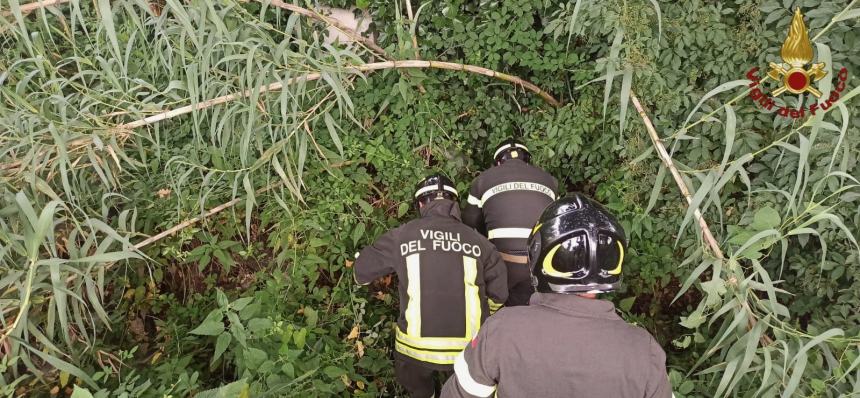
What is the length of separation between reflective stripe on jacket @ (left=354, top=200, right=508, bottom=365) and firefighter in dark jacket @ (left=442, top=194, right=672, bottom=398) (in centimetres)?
96

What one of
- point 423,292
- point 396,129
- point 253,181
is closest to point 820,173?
point 423,292

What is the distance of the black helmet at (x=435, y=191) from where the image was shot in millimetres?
3053

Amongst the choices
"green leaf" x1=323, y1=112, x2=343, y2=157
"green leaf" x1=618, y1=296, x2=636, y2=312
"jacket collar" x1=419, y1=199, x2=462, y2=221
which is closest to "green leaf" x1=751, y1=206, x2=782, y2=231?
"green leaf" x1=618, y1=296, x2=636, y2=312

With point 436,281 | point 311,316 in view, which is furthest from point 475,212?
point 311,316

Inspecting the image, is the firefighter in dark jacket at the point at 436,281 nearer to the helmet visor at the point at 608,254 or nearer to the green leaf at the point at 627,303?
the green leaf at the point at 627,303

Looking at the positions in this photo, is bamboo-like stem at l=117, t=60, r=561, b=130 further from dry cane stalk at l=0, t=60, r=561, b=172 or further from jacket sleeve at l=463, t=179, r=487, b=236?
jacket sleeve at l=463, t=179, r=487, b=236

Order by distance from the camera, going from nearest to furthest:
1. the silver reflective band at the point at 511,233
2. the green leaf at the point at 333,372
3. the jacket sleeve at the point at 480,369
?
the jacket sleeve at the point at 480,369, the green leaf at the point at 333,372, the silver reflective band at the point at 511,233

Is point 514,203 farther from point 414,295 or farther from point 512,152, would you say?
point 414,295

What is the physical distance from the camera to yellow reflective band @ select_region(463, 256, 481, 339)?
2.83 m

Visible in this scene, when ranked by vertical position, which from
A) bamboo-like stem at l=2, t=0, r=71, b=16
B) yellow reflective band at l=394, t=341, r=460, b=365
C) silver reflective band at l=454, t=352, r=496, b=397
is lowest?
yellow reflective band at l=394, t=341, r=460, b=365

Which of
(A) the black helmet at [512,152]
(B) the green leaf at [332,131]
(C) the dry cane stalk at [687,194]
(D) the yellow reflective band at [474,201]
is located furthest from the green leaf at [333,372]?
(C) the dry cane stalk at [687,194]

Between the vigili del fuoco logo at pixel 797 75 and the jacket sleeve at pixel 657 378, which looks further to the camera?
the vigili del fuoco logo at pixel 797 75

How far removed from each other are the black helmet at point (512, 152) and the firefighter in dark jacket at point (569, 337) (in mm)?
1630

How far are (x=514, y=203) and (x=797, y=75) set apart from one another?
1.66 m
